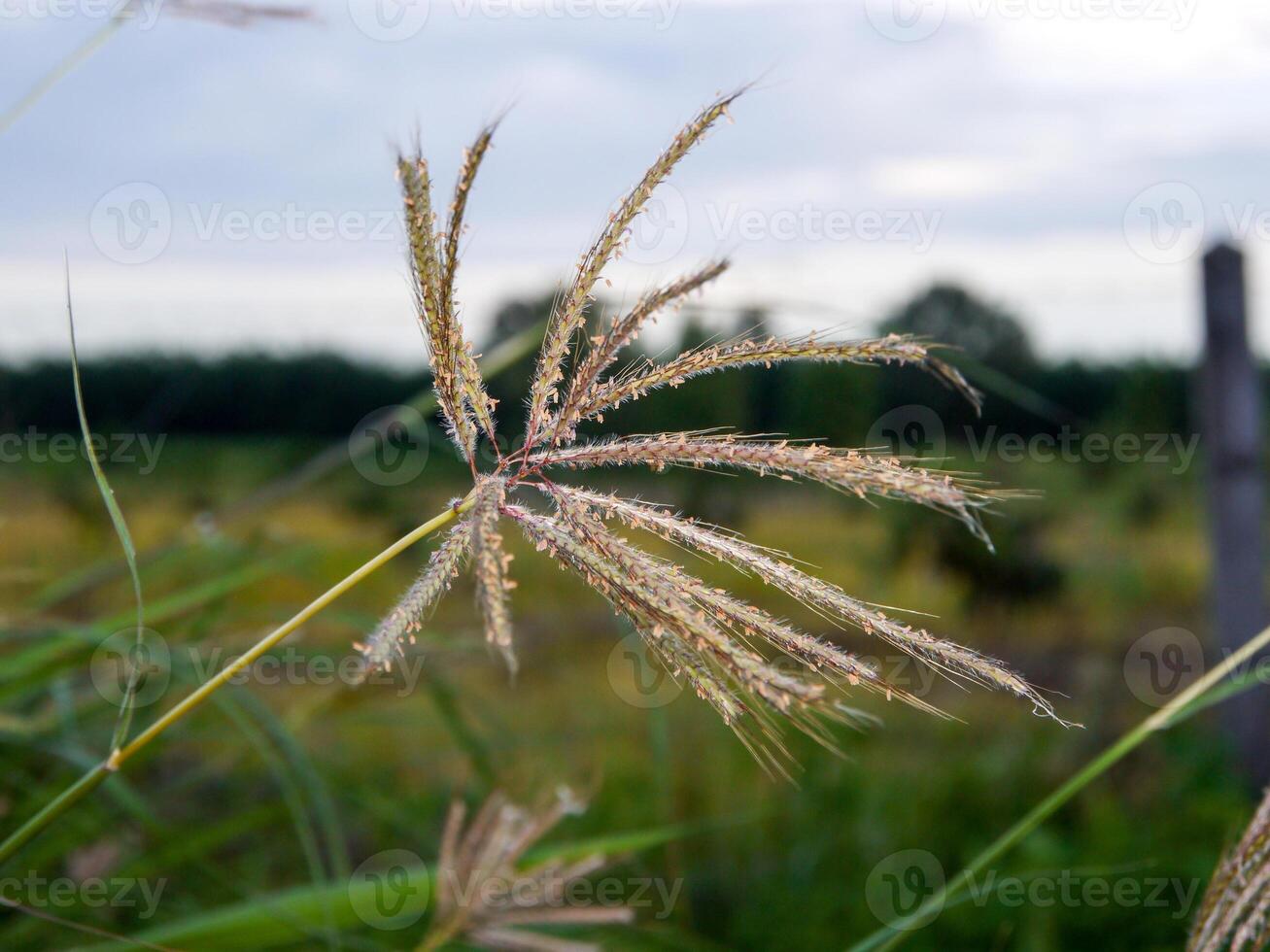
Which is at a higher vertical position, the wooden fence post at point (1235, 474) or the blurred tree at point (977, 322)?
the blurred tree at point (977, 322)

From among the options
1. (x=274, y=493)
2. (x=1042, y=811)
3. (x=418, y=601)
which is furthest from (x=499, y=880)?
(x=274, y=493)

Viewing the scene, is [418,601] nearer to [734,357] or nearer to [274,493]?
[734,357]

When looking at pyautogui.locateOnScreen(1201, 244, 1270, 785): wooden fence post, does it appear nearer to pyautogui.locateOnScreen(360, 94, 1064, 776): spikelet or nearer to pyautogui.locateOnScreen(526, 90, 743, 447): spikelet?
pyautogui.locateOnScreen(360, 94, 1064, 776): spikelet

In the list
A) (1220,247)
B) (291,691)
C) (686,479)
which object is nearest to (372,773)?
(291,691)

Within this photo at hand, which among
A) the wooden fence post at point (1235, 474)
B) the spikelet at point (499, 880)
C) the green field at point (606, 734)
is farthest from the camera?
the wooden fence post at point (1235, 474)

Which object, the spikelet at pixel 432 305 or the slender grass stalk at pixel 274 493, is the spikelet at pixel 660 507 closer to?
the spikelet at pixel 432 305

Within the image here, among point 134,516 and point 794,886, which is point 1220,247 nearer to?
point 794,886

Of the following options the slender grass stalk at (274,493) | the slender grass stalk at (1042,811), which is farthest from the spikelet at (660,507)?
the slender grass stalk at (274,493)
